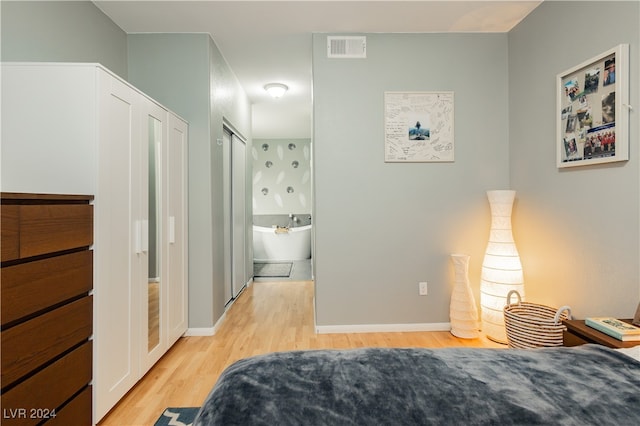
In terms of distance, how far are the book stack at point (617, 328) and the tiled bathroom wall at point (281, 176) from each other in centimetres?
589

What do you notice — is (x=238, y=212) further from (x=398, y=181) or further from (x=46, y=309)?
(x=46, y=309)

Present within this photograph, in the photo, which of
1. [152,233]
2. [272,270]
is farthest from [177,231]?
[272,270]

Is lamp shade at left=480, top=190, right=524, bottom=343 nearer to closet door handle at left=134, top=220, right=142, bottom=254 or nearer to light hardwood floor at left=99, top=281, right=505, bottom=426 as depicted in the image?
light hardwood floor at left=99, top=281, right=505, bottom=426

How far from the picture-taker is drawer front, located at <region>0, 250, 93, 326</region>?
1.17m

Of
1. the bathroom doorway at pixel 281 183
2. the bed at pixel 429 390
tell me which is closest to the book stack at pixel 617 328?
the bed at pixel 429 390

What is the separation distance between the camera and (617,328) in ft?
4.94

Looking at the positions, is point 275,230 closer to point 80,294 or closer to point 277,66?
point 277,66

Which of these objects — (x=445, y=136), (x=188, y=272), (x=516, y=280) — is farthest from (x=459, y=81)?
(x=188, y=272)

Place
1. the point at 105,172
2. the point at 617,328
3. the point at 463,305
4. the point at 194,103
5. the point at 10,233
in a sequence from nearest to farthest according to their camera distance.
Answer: the point at 10,233 < the point at 617,328 < the point at 105,172 < the point at 463,305 < the point at 194,103

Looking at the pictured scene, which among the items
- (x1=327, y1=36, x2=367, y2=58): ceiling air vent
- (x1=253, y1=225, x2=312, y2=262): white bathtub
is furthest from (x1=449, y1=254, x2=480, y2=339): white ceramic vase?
(x1=253, y1=225, x2=312, y2=262): white bathtub

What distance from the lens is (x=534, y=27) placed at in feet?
8.30

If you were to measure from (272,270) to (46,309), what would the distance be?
14.3 feet

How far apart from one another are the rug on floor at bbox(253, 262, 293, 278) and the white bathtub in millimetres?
300

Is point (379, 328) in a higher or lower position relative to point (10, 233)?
lower
